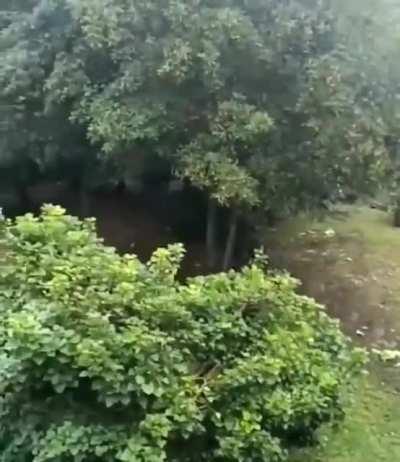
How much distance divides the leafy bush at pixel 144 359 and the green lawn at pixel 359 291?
74 cm

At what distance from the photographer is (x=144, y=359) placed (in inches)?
133

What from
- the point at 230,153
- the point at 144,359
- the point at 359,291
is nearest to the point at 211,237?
the point at 359,291

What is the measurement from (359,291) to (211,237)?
1716 millimetres

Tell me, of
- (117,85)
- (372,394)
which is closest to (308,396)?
(372,394)

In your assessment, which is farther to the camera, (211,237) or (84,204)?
(84,204)

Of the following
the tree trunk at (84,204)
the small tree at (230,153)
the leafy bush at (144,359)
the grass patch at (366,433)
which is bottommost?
the grass patch at (366,433)

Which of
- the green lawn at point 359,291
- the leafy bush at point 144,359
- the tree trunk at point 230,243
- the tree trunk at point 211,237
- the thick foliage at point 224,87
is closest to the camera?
the leafy bush at point 144,359

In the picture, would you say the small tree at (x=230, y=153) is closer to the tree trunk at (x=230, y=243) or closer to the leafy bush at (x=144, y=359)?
the tree trunk at (x=230, y=243)

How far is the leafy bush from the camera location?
11.0 ft

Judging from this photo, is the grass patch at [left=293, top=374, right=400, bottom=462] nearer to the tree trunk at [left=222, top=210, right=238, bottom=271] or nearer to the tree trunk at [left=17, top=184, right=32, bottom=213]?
the tree trunk at [left=222, top=210, right=238, bottom=271]

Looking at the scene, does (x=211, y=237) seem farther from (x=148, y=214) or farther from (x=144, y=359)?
(x=144, y=359)

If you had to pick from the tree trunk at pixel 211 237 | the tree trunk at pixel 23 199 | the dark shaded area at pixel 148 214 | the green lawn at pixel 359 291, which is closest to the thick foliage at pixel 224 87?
the tree trunk at pixel 211 237

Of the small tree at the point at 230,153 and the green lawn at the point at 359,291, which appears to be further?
the small tree at the point at 230,153

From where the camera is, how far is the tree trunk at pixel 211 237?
8734 millimetres
